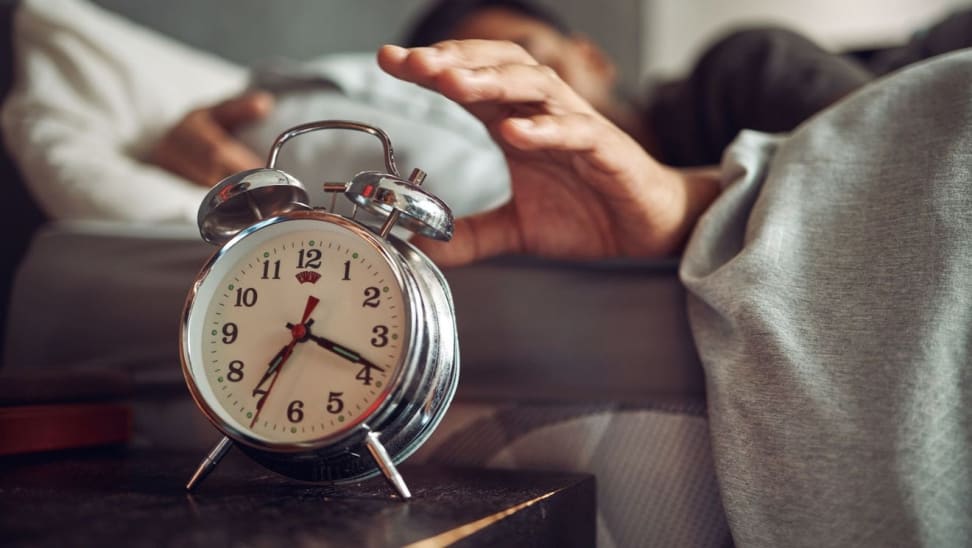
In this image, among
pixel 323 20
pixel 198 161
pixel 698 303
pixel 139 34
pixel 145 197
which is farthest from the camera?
pixel 323 20

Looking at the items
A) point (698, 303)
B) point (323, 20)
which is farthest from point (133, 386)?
point (323, 20)

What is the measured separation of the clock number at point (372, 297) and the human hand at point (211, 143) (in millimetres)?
709

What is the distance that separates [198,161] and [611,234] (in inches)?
28.5

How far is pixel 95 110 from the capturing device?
125 centimetres

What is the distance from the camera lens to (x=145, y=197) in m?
1.11

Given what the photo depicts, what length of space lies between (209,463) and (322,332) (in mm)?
121

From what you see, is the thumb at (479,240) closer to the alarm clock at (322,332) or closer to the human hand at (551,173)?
the human hand at (551,173)

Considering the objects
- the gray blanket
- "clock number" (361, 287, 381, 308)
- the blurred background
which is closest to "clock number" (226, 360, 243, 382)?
"clock number" (361, 287, 381, 308)

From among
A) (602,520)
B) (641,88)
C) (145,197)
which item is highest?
(145,197)

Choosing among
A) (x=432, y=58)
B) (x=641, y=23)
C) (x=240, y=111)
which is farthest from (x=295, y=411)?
(x=641, y=23)

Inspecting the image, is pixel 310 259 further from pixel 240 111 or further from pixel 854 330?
pixel 240 111

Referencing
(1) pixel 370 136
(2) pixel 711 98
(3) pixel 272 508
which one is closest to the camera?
(3) pixel 272 508

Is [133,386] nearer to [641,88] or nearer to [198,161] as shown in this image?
[198,161]

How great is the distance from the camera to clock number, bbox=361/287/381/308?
564 millimetres
